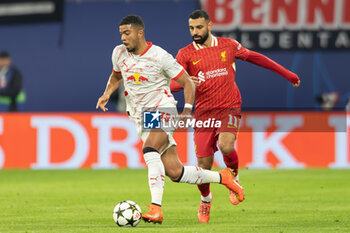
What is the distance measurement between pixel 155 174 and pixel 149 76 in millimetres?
917

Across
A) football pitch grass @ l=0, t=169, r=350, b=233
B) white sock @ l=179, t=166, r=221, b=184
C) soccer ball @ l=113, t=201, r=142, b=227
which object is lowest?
football pitch grass @ l=0, t=169, r=350, b=233

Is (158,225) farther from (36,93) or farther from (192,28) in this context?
(36,93)

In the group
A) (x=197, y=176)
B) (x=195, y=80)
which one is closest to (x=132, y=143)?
(x=195, y=80)

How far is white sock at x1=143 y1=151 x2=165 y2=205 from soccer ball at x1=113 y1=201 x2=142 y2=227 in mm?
218

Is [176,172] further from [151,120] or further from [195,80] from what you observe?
[195,80]

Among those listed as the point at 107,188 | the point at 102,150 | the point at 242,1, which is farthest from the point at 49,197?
the point at 242,1

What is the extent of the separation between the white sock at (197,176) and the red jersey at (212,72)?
98 centimetres

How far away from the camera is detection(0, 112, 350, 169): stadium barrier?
15.9 meters

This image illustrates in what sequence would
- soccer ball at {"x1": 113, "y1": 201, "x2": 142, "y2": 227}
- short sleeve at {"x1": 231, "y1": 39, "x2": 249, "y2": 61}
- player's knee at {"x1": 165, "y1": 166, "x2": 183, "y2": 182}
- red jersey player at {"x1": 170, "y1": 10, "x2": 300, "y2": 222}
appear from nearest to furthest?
soccer ball at {"x1": 113, "y1": 201, "x2": 142, "y2": 227} → player's knee at {"x1": 165, "y1": 166, "x2": 183, "y2": 182} → red jersey player at {"x1": 170, "y1": 10, "x2": 300, "y2": 222} → short sleeve at {"x1": 231, "y1": 39, "x2": 249, "y2": 61}

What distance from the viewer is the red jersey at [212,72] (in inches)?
357

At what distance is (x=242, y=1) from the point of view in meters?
19.3

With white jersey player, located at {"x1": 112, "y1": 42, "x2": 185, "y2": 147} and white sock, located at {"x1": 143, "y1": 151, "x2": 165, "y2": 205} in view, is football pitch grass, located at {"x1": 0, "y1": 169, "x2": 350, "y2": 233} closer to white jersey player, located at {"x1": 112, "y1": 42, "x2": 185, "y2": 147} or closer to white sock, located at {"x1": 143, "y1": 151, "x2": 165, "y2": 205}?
white sock, located at {"x1": 143, "y1": 151, "x2": 165, "y2": 205}

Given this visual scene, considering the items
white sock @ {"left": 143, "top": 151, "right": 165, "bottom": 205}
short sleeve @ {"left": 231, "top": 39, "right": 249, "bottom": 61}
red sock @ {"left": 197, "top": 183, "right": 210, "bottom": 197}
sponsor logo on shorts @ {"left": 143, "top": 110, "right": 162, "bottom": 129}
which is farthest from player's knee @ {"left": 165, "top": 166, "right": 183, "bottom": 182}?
short sleeve @ {"left": 231, "top": 39, "right": 249, "bottom": 61}

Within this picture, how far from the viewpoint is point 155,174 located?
792cm
